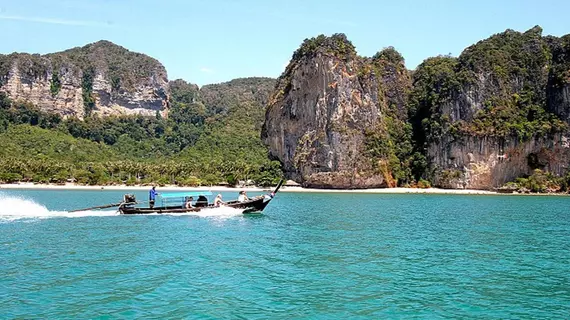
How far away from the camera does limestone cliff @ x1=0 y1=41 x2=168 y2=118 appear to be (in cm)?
16562

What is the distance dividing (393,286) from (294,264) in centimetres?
499

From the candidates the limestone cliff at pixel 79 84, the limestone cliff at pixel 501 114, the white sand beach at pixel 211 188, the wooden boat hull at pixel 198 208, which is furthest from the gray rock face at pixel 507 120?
the limestone cliff at pixel 79 84

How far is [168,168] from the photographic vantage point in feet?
364

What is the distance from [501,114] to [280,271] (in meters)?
96.8

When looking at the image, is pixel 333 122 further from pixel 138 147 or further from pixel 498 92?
pixel 138 147

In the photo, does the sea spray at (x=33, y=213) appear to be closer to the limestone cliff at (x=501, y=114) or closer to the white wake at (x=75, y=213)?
the white wake at (x=75, y=213)

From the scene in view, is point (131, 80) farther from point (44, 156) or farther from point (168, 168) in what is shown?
point (168, 168)

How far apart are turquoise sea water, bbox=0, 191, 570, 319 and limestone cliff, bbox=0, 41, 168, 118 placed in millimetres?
145676

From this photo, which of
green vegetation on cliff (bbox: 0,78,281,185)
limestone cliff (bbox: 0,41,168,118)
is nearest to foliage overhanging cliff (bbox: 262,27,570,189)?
green vegetation on cliff (bbox: 0,78,281,185)

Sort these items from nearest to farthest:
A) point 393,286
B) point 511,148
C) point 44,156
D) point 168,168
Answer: point 393,286 → point 511,148 → point 168,168 → point 44,156

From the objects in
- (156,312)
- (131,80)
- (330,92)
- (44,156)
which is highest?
(131,80)

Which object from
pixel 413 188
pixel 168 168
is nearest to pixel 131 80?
pixel 168 168

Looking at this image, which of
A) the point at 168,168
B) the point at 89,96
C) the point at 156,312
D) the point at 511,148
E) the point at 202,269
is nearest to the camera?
the point at 156,312

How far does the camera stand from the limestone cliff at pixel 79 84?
16562cm
